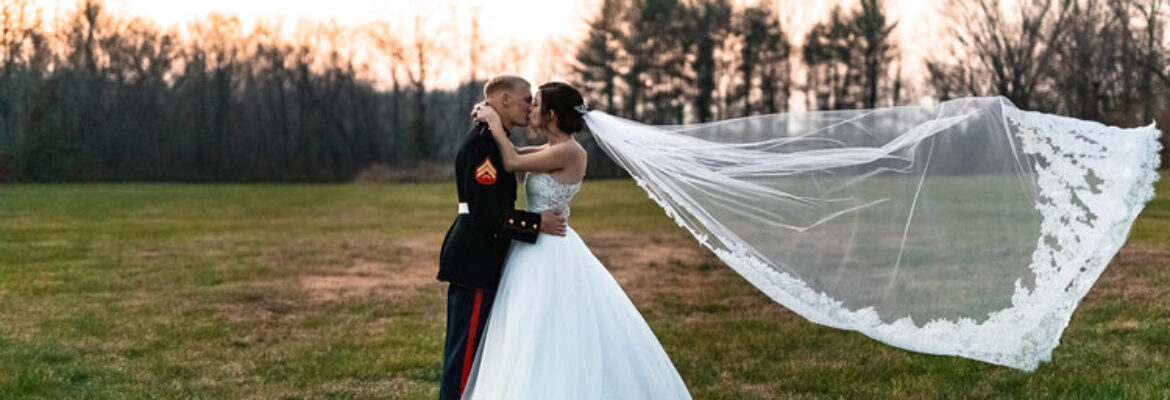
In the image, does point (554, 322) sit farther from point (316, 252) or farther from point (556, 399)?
point (316, 252)

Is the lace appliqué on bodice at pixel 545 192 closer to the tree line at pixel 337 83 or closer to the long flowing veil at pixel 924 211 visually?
the long flowing veil at pixel 924 211

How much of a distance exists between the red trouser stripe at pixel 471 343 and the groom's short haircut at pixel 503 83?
1002 mm

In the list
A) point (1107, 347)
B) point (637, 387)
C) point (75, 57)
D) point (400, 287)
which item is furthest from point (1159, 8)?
point (75, 57)

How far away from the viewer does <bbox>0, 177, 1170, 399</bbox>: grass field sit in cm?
721

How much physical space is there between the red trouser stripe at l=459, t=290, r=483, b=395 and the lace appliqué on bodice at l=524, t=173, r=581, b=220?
52 cm

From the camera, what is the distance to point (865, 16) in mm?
38781

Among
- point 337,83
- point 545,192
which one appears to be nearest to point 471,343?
→ point 545,192

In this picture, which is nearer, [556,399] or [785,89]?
→ [556,399]

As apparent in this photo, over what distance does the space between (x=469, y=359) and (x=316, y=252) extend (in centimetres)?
1481

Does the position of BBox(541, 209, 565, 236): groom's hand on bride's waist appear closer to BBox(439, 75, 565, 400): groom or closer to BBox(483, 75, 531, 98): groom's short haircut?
BBox(439, 75, 565, 400): groom

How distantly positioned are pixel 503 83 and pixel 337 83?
149ft

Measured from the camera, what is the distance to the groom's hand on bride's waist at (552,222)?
4852 mm

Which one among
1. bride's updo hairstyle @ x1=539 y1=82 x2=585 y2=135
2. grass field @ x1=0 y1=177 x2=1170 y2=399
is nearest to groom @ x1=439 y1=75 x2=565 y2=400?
bride's updo hairstyle @ x1=539 y1=82 x2=585 y2=135

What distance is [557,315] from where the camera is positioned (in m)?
4.80
